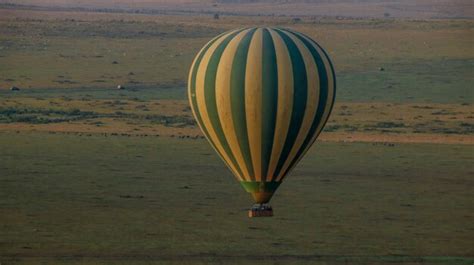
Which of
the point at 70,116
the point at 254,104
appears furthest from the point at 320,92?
the point at 70,116

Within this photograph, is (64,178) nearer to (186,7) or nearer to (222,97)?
(222,97)

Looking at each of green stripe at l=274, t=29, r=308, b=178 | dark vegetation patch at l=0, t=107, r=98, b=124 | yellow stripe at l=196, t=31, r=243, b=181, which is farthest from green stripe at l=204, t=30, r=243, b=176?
dark vegetation patch at l=0, t=107, r=98, b=124

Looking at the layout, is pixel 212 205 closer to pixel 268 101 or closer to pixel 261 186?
pixel 261 186

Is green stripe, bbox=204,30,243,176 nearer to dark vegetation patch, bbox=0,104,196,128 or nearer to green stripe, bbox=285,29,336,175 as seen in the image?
green stripe, bbox=285,29,336,175

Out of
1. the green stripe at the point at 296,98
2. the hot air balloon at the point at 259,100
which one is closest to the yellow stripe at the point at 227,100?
the hot air balloon at the point at 259,100

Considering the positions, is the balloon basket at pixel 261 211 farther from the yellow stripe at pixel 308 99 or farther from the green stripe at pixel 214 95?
the green stripe at pixel 214 95

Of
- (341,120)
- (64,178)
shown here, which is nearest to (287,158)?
(64,178)
